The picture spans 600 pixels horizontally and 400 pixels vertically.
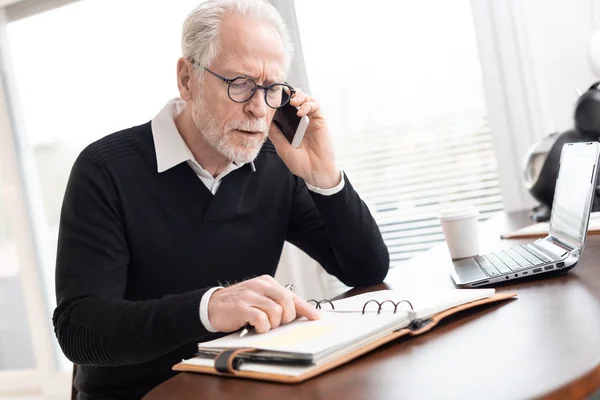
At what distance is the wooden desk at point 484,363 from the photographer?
0.72 meters

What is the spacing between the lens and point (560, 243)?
4.53ft

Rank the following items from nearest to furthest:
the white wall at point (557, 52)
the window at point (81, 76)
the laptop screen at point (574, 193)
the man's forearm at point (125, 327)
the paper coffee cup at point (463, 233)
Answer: the man's forearm at point (125, 327) → the laptop screen at point (574, 193) → the paper coffee cup at point (463, 233) → the white wall at point (557, 52) → the window at point (81, 76)

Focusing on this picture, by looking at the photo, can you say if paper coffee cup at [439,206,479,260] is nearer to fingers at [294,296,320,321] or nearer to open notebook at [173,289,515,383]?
open notebook at [173,289,515,383]

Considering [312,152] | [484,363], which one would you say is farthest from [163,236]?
[484,363]

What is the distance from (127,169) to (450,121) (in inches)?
62.0

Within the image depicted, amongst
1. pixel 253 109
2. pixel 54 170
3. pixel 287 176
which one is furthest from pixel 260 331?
pixel 54 170

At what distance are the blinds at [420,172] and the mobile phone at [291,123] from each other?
4.16 ft

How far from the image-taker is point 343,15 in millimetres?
2926

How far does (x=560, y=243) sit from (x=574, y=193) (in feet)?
0.33

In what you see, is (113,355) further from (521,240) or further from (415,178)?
(415,178)

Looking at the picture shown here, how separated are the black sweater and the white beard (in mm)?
92

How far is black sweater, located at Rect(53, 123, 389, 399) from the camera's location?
4.55 ft

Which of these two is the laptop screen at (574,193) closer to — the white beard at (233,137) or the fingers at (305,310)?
the fingers at (305,310)

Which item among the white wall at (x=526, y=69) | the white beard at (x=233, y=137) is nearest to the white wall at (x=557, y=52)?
the white wall at (x=526, y=69)
